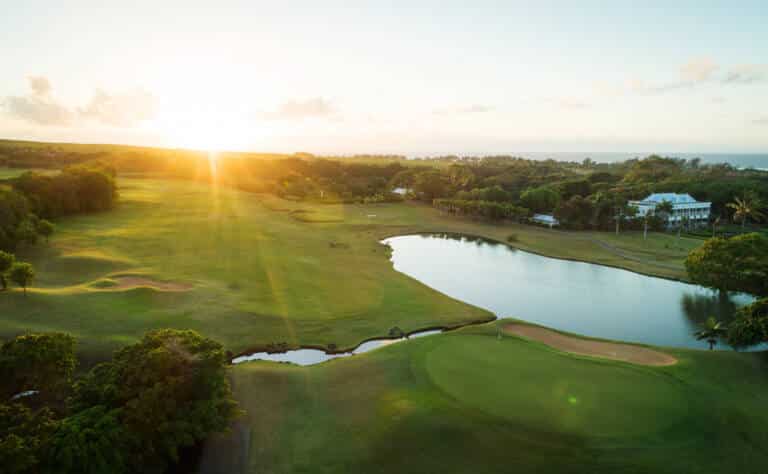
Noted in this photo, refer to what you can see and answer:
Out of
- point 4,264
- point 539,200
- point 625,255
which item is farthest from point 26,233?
point 539,200

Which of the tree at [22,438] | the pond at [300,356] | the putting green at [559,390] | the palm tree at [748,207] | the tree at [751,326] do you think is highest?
the palm tree at [748,207]

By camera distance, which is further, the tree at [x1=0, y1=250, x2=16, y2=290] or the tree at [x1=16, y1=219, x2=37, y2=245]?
the tree at [x1=16, y1=219, x2=37, y2=245]

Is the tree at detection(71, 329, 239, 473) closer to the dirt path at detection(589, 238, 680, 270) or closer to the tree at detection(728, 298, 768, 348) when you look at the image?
the tree at detection(728, 298, 768, 348)

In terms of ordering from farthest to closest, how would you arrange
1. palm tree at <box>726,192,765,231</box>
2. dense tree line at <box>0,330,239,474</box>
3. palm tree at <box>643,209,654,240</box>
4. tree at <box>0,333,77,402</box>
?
palm tree at <box>643,209,654,240</box>
palm tree at <box>726,192,765,231</box>
tree at <box>0,333,77,402</box>
dense tree line at <box>0,330,239,474</box>

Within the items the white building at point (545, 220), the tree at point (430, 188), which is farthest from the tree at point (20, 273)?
the tree at point (430, 188)

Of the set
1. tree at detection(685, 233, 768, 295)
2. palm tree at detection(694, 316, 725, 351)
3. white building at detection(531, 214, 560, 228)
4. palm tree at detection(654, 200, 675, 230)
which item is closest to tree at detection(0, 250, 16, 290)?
palm tree at detection(694, 316, 725, 351)

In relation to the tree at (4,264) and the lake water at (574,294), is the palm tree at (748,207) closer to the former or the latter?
the lake water at (574,294)
